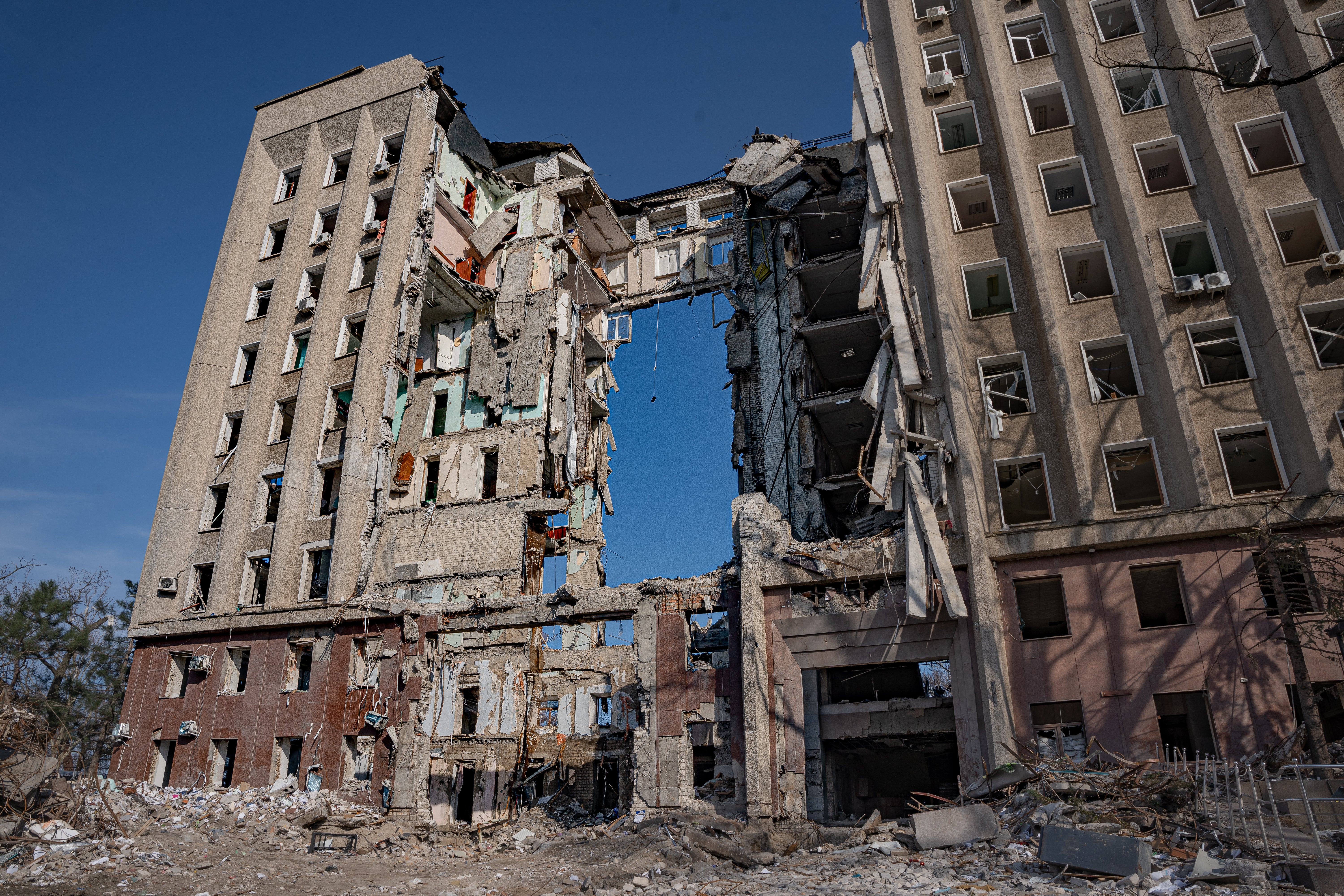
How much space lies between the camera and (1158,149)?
822 inches

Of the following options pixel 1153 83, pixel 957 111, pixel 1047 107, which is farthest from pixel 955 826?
pixel 1153 83

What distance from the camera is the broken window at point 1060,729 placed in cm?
1639

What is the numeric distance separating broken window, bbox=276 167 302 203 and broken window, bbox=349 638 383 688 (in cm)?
1990

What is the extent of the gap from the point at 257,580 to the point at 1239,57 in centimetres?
3220

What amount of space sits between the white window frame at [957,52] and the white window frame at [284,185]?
24130mm

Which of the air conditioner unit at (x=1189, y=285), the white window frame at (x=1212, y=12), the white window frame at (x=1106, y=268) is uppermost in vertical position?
the white window frame at (x=1212, y=12)

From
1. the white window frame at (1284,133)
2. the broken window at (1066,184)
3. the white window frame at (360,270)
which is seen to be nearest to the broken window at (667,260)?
the white window frame at (360,270)

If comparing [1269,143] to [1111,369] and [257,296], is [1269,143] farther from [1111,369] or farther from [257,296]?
[257,296]

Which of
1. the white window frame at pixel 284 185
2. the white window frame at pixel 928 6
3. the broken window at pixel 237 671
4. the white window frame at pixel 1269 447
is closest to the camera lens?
the white window frame at pixel 1269 447

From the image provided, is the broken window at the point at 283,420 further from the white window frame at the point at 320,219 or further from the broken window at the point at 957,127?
the broken window at the point at 957,127

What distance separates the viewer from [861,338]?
28.2m

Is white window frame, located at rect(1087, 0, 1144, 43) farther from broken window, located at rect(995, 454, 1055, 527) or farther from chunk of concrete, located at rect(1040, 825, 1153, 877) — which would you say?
chunk of concrete, located at rect(1040, 825, 1153, 877)

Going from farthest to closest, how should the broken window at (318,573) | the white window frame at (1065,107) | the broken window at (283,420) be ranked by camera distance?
the broken window at (283,420) < the broken window at (318,573) < the white window frame at (1065,107)

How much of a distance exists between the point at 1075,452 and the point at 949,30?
44.9 ft
